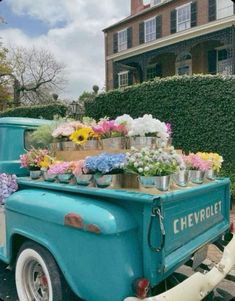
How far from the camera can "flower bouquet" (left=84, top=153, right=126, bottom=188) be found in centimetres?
283

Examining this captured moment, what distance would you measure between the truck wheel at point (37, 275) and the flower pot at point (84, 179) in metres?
0.63

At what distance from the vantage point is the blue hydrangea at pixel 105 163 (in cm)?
286

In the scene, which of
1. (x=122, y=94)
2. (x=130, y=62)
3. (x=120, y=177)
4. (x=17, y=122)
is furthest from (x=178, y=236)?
(x=130, y=62)

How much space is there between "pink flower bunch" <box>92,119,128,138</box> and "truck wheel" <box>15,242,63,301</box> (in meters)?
1.32

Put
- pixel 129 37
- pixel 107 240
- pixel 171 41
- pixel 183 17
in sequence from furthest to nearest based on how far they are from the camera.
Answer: pixel 129 37 → pixel 183 17 → pixel 171 41 → pixel 107 240

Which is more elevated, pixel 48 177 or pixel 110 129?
pixel 110 129

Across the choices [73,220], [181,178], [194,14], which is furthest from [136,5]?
[73,220]

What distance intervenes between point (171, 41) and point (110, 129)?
20307 millimetres

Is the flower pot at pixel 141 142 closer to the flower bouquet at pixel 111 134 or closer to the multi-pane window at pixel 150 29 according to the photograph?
the flower bouquet at pixel 111 134

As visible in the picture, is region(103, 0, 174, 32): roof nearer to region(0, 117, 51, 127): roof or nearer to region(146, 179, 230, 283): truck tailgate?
region(0, 117, 51, 127): roof

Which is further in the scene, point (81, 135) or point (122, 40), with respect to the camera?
point (122, 40)

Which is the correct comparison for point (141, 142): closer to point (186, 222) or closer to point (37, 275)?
point (186, 222)

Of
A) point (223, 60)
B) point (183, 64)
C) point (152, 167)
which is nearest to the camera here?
point (152, 167)

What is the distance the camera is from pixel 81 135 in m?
3.63
